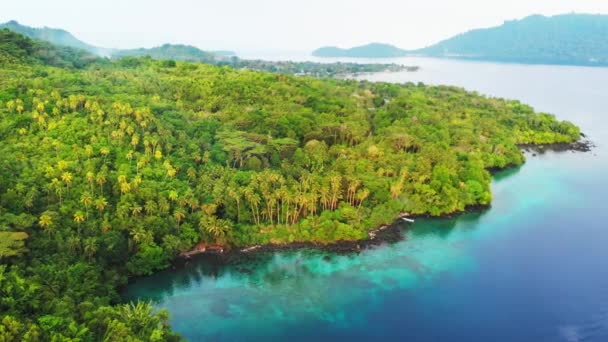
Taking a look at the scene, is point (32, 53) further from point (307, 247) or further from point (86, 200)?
point (307, 247)

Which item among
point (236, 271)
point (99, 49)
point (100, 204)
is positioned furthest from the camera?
point (99, 49)

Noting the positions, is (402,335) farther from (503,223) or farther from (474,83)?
(474,83)

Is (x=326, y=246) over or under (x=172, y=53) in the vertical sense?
under

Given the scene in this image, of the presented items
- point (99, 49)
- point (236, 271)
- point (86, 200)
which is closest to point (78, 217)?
point (86, 200)

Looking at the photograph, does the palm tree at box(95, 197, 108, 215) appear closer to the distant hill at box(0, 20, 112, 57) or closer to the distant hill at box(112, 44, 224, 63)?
the distant hill at box(0, 20, 112, 57)

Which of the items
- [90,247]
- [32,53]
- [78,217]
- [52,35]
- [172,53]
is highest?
[52,35]

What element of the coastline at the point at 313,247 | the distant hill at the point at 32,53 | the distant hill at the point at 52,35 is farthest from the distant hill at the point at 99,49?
the coastline at the point at 313,247

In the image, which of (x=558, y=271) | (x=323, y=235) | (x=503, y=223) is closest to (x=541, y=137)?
(x=503, y=223)
